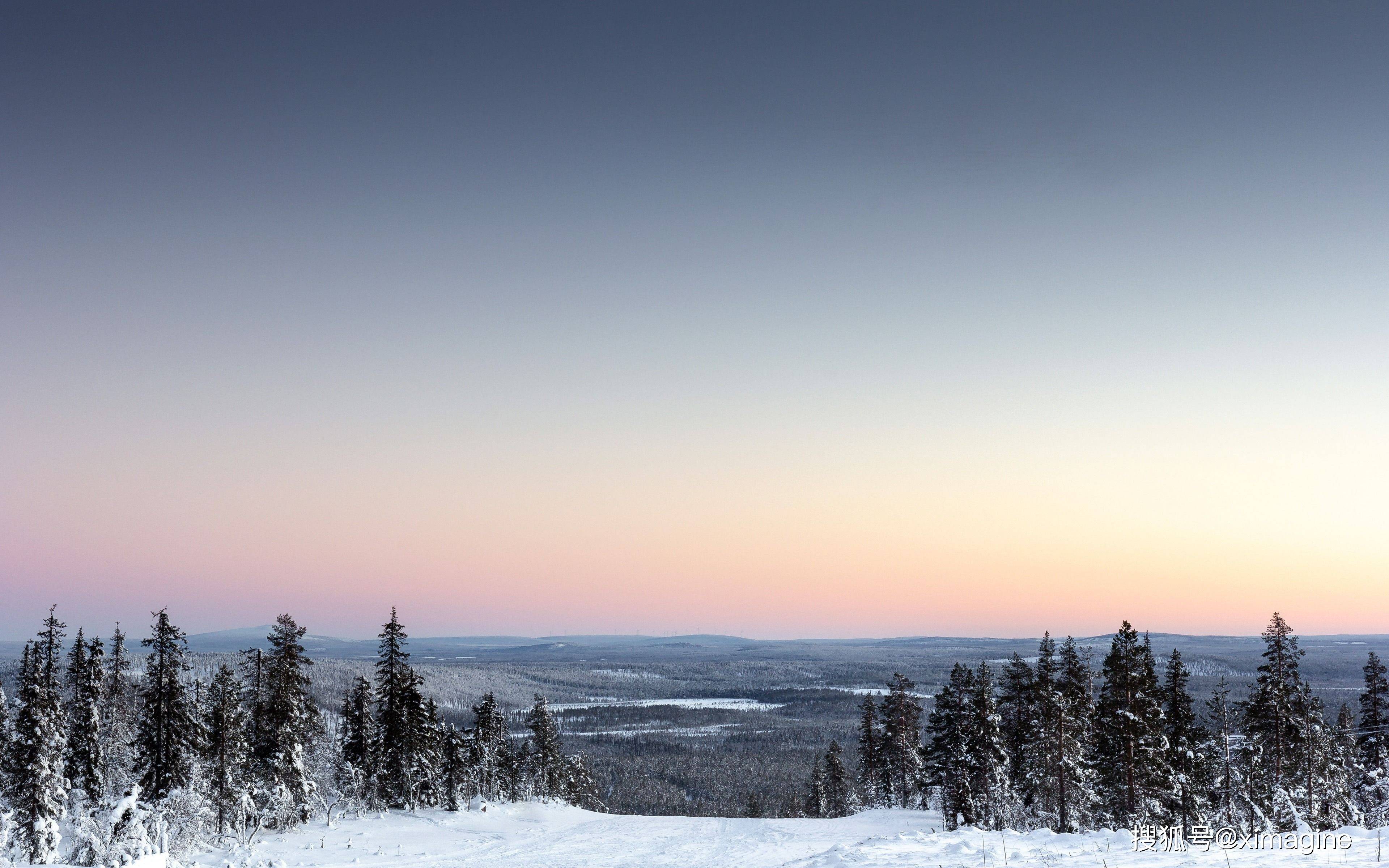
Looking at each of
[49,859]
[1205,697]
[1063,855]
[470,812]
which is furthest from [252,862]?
[1205,697]

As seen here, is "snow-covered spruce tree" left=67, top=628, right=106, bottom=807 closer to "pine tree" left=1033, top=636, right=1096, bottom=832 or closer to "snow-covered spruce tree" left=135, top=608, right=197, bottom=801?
"snow-covered spruce tree" left=135, top=608, right=197, bottom=801

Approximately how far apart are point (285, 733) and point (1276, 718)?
1847 inches

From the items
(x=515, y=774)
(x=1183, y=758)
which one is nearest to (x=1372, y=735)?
(x=1183, y=758)

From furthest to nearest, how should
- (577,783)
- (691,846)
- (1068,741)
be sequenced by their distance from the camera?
(577,783) → (1068,741) → (691,846)

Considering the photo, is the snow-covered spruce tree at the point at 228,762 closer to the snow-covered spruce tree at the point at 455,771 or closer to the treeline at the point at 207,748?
the treeline at the point at 207,748

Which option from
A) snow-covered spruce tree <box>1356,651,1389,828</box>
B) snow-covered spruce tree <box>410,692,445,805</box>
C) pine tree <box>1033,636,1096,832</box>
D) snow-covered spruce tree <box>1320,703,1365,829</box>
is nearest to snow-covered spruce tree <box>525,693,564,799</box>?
snow-covered spruce tree <box>410,692,445,805</box>

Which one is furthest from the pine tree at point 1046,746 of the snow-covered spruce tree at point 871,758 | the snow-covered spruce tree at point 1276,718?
the snow-covered spruce tree at point 871,758

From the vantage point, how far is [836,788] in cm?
7100

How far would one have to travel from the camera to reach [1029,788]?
1750 inches

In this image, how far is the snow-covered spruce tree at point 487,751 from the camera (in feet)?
192

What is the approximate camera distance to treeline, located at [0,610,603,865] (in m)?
35.4

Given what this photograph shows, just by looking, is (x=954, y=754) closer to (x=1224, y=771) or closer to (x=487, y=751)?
(x=1224, y=771)

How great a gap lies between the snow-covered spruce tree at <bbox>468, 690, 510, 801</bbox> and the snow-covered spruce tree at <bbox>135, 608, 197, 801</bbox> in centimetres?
2174

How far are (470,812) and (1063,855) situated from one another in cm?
3654
